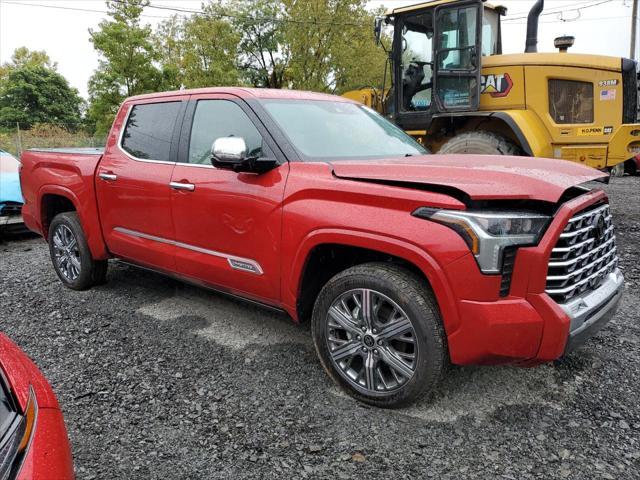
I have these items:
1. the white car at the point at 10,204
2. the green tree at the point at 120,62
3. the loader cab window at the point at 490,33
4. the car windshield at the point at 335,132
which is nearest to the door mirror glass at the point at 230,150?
the car windshield at the point at 335,132

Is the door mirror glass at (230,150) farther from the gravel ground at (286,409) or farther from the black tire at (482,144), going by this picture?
the black tire at (482,144)

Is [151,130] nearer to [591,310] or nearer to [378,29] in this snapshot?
[591,310]

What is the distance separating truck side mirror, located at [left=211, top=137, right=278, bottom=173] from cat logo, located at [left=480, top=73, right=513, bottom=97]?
537 cm

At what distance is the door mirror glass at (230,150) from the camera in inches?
119

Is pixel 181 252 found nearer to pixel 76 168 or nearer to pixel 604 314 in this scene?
pixel 76 168

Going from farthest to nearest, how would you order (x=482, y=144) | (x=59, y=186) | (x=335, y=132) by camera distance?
(x=482, y=144) → (x=59, y=186) → (x=335, y=132)

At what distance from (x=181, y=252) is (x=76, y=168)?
166 cm

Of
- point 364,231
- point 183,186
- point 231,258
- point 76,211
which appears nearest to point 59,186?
point 76,211

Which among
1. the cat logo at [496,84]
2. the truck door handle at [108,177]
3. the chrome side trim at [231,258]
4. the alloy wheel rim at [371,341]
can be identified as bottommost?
the alloy wheel rim at [371,341]

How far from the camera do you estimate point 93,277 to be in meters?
4.87

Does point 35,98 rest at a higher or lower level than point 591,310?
higher

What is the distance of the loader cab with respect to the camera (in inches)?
283

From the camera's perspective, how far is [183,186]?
3.62m

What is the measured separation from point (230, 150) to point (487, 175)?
1512 mm
